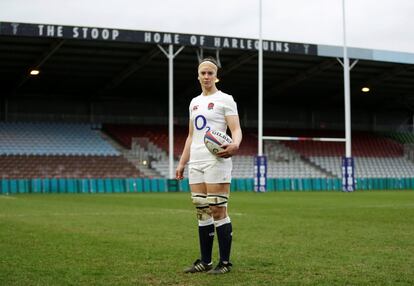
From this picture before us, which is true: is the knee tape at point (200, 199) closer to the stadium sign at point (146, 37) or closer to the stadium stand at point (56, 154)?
the stadium sign at point (146, 37)

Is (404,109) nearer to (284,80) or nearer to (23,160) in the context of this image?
(284,80)

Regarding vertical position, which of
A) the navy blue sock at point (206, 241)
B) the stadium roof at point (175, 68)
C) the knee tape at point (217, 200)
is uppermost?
the stadium roof at point (175, 68)

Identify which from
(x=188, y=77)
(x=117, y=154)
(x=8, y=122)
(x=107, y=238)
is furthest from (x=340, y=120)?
(x=107, y=238)

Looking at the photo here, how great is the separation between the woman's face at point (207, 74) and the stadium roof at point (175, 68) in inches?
934

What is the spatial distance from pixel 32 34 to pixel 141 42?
4.98m

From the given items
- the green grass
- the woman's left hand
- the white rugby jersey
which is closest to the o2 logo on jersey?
the white rugby jersey

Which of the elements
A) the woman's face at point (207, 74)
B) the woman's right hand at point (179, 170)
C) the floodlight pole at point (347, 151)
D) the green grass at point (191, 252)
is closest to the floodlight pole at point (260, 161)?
the floodlight pole at point (347, 151)

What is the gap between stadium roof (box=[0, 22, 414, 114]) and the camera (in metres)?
31.0

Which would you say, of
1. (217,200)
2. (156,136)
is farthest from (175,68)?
(217,200)

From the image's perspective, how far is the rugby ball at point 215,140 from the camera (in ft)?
19.3

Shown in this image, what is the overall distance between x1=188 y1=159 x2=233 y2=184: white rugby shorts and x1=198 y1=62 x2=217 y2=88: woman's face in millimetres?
765

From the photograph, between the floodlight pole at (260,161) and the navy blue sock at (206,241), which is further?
the floodlight pole at (260,161)

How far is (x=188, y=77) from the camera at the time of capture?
1635 inches

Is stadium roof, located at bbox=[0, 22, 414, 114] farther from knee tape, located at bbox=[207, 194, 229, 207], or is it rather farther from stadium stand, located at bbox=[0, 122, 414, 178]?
knee tape, located at bbox=[207, 194, 229, 207]
